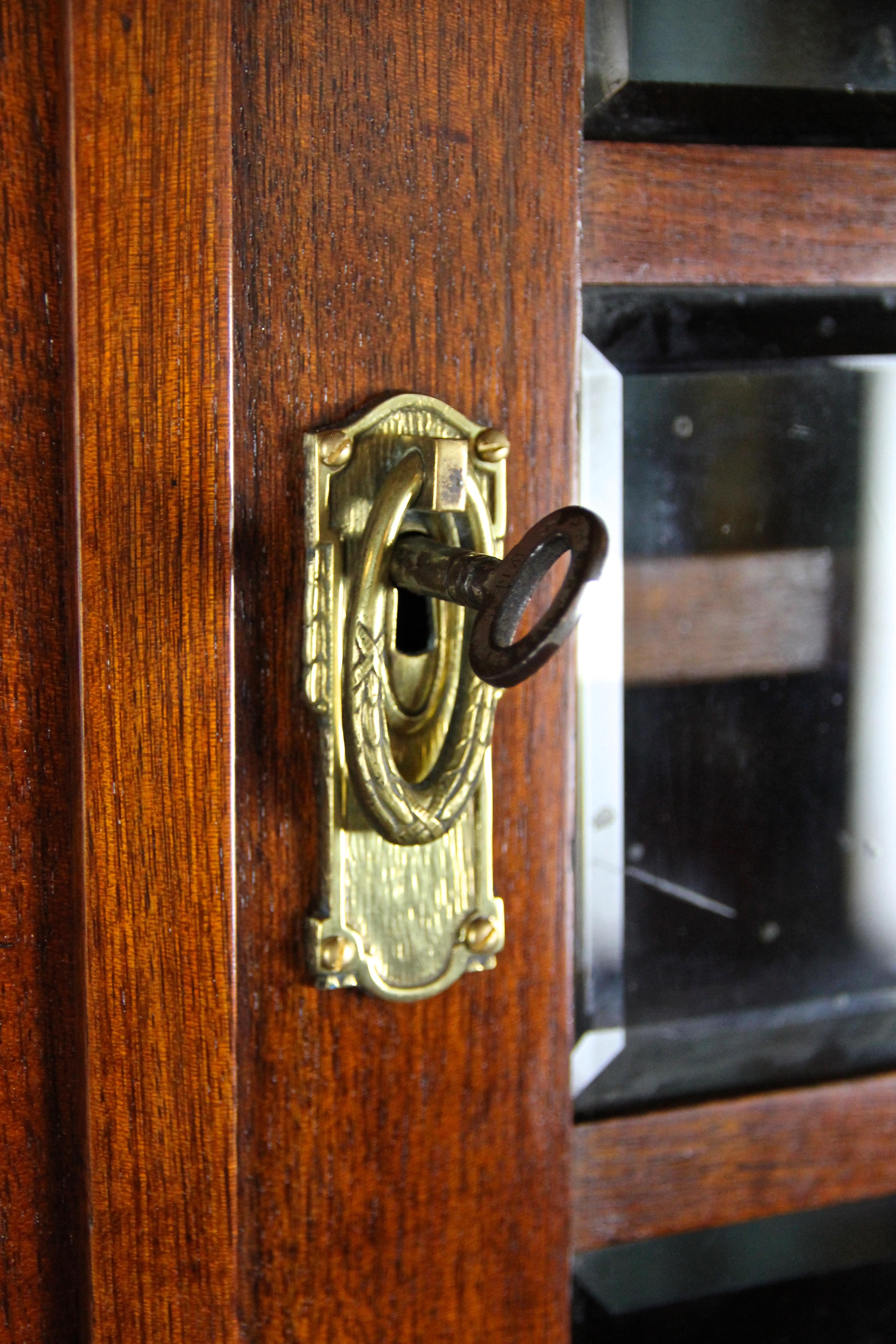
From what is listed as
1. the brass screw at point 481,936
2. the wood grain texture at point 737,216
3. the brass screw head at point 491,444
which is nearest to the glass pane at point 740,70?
the wood grain texture at point 737,216

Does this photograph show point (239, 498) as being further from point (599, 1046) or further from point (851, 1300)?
point (851, 1300)

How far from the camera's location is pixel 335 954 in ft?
1.16

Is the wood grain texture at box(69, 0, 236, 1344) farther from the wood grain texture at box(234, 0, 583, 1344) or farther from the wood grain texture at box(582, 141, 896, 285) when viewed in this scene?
the wood grain texture at box(582, 141, 896, 285)

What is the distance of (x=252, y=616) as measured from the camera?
349 mm

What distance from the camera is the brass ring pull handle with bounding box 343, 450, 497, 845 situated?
0.34 metres

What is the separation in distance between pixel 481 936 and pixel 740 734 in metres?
0.13

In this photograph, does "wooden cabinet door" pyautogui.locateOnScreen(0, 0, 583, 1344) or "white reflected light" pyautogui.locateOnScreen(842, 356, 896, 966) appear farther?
"white reflected light" pyautogui.locateOnScreen(842, 356, 896, 966)

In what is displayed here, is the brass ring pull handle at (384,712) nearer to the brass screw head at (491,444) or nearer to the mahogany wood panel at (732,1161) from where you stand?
the brass screw head at (491,444)

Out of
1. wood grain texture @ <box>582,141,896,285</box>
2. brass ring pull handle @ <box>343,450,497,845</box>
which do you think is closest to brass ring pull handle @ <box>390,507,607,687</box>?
brass ring pull handle @ <box>343,450,497,845</box>

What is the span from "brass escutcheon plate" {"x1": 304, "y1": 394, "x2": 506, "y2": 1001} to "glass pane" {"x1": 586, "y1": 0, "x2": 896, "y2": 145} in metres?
0.13

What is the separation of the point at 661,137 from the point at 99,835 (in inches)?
11.4

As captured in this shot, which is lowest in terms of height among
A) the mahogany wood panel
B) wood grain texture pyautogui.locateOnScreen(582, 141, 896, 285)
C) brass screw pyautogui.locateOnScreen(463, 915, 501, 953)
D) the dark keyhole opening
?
the mahogany wood panel

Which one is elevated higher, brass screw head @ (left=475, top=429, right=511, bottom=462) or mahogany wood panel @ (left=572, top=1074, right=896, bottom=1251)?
brass screw head @ (left=475, top=429, right=511, bottom=462)

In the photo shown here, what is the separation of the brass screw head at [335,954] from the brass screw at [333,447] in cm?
14
